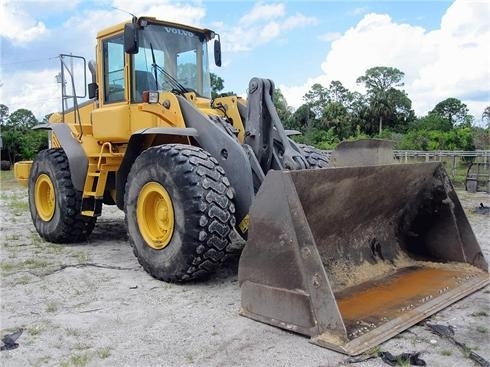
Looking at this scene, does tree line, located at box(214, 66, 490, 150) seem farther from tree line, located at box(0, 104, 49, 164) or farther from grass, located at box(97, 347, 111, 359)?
grass, located at box(97, 347, 111, 359)

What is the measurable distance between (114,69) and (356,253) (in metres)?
3.62

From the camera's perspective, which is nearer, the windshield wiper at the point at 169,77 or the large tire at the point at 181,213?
the large tire at the point at 181,213

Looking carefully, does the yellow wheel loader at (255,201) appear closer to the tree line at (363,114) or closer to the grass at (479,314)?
the grass at (479,314)

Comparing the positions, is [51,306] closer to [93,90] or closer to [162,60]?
[162,60]

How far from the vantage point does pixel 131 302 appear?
14.3 ft

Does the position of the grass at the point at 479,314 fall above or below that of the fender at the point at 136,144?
below

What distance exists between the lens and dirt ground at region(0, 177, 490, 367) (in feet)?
10.7

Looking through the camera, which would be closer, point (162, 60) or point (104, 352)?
point (104, 352)

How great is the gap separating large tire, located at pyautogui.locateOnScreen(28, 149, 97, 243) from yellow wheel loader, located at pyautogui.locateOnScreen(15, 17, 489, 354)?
0.08 feet

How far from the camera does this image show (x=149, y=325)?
381 centimetres

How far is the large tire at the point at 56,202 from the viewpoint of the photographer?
21.8ft

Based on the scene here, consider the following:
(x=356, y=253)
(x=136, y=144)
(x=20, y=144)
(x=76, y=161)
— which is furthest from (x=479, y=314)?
(x=20, y=144)

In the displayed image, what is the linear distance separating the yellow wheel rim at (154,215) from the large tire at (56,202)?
1897 mm

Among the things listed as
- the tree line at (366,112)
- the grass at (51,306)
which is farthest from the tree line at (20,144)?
the grass at (51,306)
